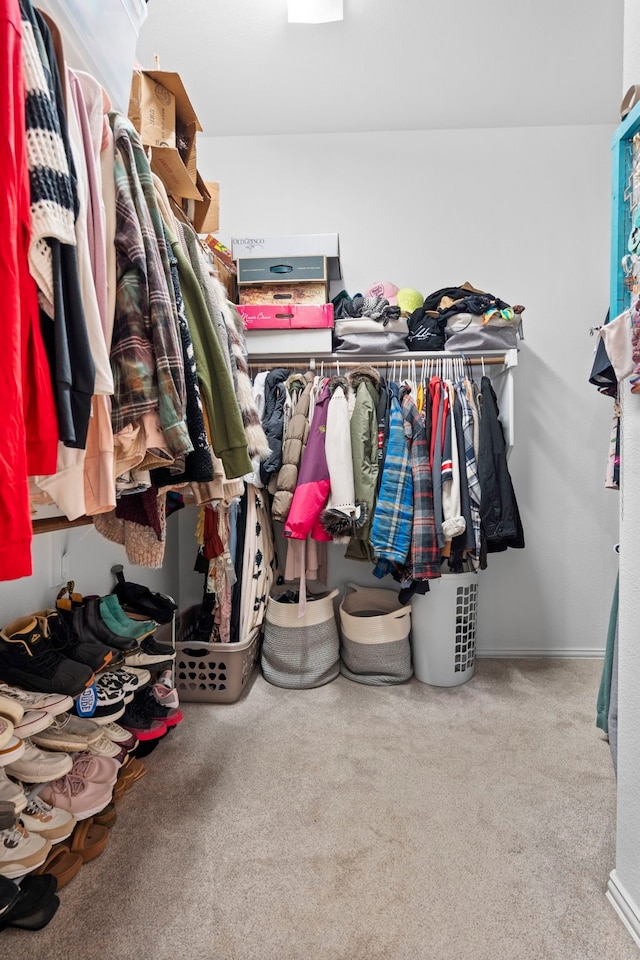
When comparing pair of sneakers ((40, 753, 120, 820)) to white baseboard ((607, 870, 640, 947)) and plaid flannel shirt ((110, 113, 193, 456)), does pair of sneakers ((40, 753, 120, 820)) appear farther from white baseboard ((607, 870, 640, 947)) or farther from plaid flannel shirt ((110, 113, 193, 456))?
white baseboard ((607, 870, 640, 947))

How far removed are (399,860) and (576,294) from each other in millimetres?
2650

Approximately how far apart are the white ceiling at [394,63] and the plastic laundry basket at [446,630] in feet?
7.16

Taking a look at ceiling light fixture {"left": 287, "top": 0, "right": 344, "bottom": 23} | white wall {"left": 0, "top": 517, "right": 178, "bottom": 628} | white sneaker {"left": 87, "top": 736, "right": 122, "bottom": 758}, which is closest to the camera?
white sneaker {"left": 87, "top": 736, "right": 122, "bottom": 758}

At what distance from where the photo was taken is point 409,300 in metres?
2.75

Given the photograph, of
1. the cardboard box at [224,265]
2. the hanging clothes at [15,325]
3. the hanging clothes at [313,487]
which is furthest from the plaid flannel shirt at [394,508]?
the hanging clothes at [15,325]

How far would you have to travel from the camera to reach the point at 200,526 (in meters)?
2.25

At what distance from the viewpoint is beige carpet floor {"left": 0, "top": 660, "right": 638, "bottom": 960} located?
1211mm

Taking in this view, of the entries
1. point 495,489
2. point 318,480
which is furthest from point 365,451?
point 495,489

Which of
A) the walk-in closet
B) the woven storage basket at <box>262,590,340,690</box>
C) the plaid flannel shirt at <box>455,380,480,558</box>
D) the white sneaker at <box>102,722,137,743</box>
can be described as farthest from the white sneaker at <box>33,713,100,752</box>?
the plaid flannel shirt at <box>455,380,480,558</box>

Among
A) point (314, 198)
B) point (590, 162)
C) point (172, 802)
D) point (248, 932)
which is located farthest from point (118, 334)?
point (590, 162)

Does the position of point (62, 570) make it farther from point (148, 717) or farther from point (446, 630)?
point (446, 630)

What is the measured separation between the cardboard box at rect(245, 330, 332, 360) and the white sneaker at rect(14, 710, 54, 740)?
1.82 meters

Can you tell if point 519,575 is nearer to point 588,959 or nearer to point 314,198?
point 588,959

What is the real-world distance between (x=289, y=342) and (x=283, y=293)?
0.23m
